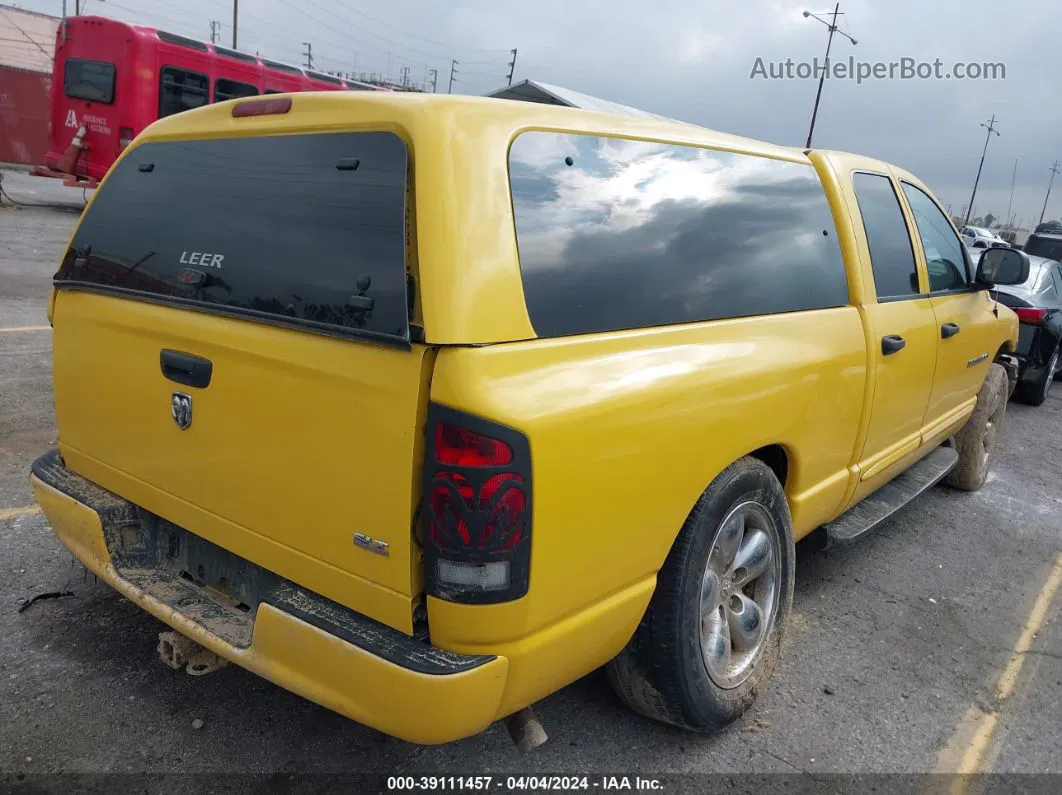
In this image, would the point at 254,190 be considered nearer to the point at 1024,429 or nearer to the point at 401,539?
the point at 401,539

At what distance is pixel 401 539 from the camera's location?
6.53 ft

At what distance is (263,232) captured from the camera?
2.36m

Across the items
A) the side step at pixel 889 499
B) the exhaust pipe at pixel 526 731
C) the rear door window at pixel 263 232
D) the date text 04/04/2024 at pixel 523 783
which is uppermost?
the rear door window at pixel 263 232

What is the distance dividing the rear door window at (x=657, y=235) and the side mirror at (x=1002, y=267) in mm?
1852

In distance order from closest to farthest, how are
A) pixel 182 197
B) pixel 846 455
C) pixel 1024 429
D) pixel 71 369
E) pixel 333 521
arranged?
pixel 333 521 < pixel 182 197 < pixel 71 369 < pixel 846 455 < pixel 1024 429

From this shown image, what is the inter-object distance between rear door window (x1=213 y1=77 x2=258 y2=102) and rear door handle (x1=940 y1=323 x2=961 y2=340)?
1420cm

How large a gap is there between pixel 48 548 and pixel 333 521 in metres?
2.26

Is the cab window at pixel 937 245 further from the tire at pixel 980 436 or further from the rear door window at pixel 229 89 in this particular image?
the rear door window at pixel 229 89

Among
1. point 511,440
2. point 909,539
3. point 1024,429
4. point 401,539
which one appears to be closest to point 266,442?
point 401,539

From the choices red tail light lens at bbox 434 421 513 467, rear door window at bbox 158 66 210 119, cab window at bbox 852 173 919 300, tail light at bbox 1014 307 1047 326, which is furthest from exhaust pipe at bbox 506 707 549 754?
rear door window at bbox 158 66 210 119

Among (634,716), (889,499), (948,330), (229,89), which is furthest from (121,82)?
(634,716)

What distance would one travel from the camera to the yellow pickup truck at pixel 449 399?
6.49ft

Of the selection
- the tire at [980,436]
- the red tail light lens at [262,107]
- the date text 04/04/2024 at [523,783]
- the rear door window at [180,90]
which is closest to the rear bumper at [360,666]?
the date text 04/04/2024 at [523,783]

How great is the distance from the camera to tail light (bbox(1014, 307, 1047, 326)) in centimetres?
848
